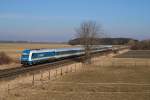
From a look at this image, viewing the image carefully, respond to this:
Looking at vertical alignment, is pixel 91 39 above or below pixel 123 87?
above

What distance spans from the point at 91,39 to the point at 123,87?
44904mm

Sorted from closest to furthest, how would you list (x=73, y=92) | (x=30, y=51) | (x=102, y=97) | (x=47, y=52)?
(x=102, y=97), (x=73, y=92), (x=30, y=51), (x=47, y=52)

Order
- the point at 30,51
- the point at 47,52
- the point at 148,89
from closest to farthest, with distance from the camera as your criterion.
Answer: the point at 148,89 → the point at 30,51 → the point at 47,52

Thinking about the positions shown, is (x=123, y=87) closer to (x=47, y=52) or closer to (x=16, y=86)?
(x=16, y=86)

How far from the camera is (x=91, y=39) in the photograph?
2817 inches

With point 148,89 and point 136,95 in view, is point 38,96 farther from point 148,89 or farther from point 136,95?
point 148,89

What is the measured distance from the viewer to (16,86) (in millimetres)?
27453

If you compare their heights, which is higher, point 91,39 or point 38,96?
point 91,39

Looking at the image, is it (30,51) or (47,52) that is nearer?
(30,51)

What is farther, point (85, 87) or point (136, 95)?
point (85, 87)

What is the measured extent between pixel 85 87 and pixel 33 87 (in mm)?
4891

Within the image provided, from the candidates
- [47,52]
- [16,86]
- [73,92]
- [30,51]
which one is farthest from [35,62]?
[73,92]

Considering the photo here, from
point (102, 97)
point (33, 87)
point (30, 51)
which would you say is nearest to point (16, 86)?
point (33, 87)

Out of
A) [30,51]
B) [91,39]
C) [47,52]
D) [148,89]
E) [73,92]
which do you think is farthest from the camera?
[91,39]
